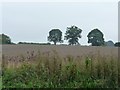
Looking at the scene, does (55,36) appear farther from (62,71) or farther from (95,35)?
(62,71)

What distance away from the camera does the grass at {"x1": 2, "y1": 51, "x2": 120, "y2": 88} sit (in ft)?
25.2

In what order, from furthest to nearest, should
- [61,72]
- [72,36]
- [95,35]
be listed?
[72,36], [95,35], [61,72]

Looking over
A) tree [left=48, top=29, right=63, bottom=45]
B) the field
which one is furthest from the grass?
tree [left=48, top=29, right=63, bottom=45]

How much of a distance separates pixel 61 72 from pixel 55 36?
5.10 metres

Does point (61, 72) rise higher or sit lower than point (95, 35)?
lower

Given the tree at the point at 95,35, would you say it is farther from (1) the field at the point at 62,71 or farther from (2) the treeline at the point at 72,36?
(1) the field at the point at 62,71

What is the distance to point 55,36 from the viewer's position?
43.2 feet

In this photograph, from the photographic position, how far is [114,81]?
7676mm

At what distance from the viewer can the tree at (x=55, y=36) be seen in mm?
12213

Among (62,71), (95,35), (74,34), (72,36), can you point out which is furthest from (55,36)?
(62,71)

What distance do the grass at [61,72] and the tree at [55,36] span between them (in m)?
3.21

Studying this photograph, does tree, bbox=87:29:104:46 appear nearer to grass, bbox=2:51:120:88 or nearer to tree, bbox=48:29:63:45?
tree, bbox=48:29:63:45

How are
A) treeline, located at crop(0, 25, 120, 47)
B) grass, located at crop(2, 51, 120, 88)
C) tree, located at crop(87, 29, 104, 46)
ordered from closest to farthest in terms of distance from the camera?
grass, located at crop(2, 51, 120, 88) → treeline, located at crop(0, 25, 120, 47) → tree, located at crop(87, 29, 104, 46)

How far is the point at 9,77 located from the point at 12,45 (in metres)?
5.12
